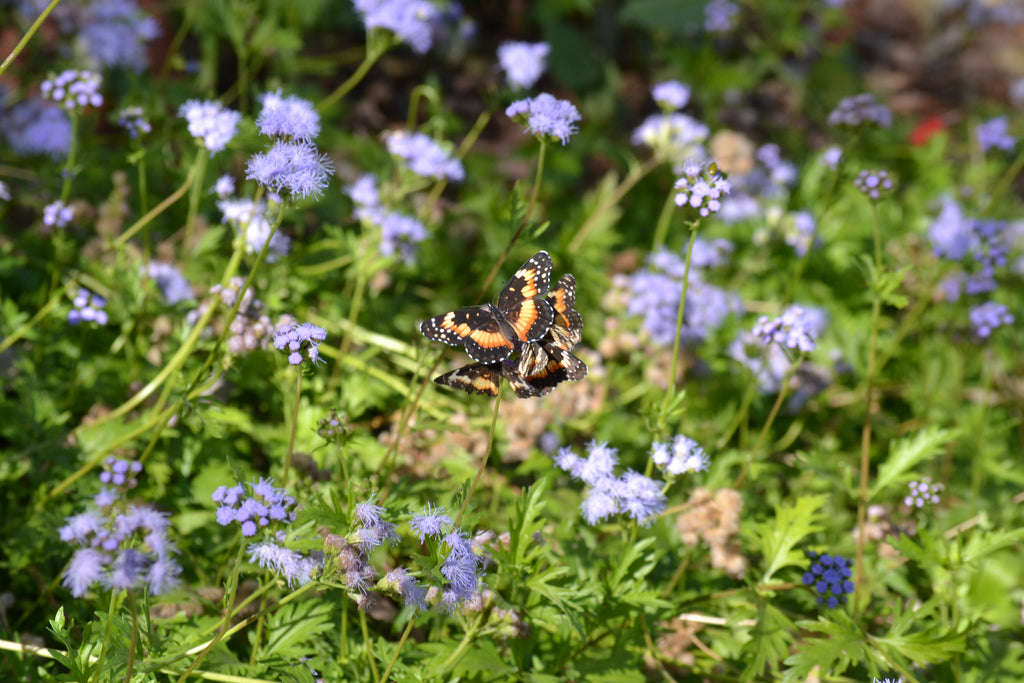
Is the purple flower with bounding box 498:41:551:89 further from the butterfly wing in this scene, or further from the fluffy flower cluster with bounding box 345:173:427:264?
the butterfly wing

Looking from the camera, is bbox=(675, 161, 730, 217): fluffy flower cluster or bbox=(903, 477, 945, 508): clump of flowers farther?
bbox=(903, 477, 945, 508): clump of flowers

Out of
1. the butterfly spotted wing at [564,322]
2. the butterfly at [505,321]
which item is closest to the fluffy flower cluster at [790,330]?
the butterfly spotted wing at [564,322]

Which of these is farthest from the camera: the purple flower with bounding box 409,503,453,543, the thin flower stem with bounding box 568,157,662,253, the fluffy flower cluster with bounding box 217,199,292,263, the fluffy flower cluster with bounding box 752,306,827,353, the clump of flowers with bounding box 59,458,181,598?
the thin flower stem with bounding box 568,157,662,253

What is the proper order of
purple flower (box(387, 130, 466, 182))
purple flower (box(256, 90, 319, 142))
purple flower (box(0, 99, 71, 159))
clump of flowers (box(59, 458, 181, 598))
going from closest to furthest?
1. clump of flowers (box(59, 458, 181, 598))
2. purple flower (box(256, 90, 319, 142))
3. purple flower (box(387, 130, 466, 182))
4. purple flower (box(0, 99, 71, 159))

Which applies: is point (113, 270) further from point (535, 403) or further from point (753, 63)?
point (753, 63)

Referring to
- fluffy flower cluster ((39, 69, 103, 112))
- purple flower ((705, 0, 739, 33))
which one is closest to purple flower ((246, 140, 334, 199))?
fluffy flower cluster ((39, 69, 103, 112))

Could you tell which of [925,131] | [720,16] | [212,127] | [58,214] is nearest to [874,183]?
[212,127]
